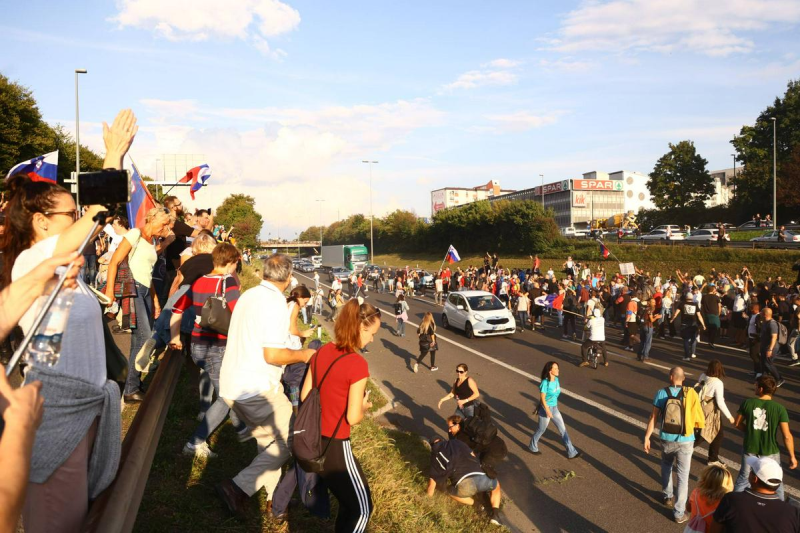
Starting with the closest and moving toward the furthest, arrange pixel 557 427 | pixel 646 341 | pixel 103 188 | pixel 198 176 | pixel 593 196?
pixel 103 188, pixel 557 427, pixel 646 341, pixel 198 176, pixel 593 196

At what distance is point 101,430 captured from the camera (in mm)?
2268

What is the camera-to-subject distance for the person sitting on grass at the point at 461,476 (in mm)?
6637

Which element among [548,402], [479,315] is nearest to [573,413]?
[548,402]

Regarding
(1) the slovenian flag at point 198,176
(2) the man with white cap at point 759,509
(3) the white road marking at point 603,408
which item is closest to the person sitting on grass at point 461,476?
(2) the man with white cap at point 759,509

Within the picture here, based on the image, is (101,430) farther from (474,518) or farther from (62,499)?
(474,518)

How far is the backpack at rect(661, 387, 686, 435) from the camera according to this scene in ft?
22.6

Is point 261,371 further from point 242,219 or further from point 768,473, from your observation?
point 242,219

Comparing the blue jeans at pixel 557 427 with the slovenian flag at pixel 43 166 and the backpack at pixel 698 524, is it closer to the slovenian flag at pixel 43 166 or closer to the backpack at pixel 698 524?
the backpack at pixel 698 524

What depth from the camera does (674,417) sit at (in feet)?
22.8

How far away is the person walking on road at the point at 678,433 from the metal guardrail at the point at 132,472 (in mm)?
5692

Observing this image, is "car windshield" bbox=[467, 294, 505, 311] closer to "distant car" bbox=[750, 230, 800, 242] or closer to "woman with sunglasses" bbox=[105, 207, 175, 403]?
"woman with sunglasses" bbox=[105, 207, 175, 403]

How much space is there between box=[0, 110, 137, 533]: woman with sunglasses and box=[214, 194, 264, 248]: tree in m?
22.2

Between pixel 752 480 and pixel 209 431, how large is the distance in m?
4.34

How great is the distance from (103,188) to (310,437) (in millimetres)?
2121
